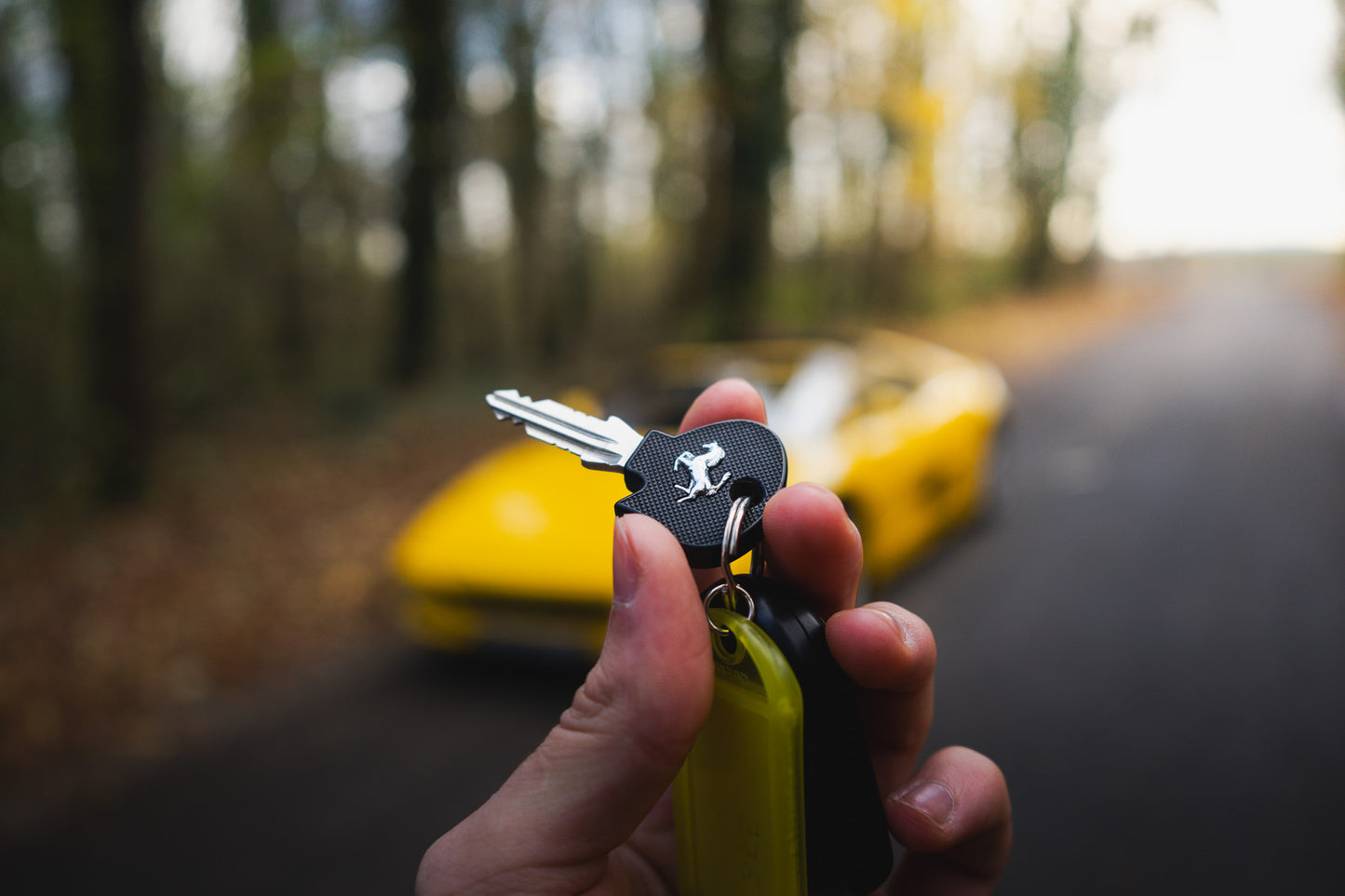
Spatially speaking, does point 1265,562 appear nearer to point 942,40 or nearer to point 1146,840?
point 1146,840

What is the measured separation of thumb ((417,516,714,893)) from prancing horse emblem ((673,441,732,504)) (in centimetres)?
12

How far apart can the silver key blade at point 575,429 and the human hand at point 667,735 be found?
0.10m

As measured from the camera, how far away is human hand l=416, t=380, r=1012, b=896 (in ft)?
2.45

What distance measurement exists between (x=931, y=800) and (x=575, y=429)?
594 millimetres

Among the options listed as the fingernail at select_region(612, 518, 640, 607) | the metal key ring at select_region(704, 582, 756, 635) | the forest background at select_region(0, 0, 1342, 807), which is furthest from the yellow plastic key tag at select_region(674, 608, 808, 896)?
the forest background at select_region(0, 0, 1342, 807)

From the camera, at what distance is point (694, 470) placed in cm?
88

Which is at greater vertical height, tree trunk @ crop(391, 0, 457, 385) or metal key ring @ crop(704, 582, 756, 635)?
tree trunk @ crop(391, 0, 457, 385)

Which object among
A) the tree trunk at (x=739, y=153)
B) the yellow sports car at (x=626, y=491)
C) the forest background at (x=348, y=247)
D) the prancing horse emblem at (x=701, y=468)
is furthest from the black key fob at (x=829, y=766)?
the tree trunk at (x=739, y=153)

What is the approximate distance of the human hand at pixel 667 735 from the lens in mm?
747

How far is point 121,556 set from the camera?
5344 mm

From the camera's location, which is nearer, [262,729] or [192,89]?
[262,729]

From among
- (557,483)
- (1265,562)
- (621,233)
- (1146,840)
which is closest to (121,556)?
(557,483)

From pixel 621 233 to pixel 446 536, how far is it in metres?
22.1

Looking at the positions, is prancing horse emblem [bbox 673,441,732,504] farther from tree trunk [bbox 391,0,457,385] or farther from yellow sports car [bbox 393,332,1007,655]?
tree trunk [bbox 391,0,457,385]
